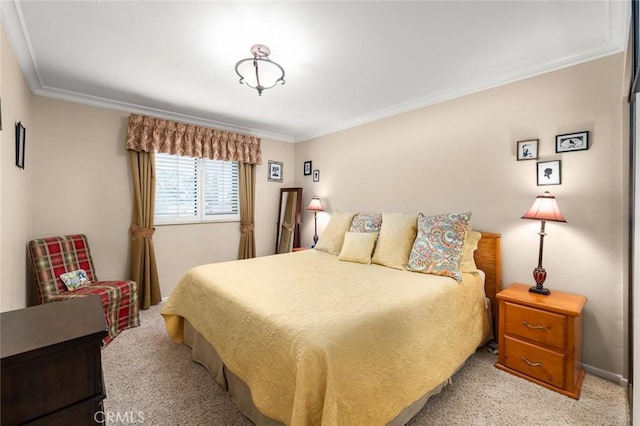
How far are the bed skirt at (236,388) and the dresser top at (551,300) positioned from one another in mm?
837

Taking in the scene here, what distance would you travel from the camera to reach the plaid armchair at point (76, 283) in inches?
102

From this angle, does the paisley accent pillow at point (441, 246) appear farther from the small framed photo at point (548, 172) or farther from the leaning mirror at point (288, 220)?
the leaning mirror at point (288, 220)

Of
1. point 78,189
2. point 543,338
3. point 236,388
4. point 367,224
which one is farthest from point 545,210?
point 78,189

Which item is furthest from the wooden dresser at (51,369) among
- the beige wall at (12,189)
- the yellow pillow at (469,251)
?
the yellow pillow at (469,251)

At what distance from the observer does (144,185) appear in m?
3.46

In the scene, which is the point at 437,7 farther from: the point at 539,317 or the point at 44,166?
the point at 44,166

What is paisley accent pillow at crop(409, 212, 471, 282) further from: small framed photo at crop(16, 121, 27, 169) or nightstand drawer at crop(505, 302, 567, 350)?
small framed photo at crop(16, 121, 27, 169)

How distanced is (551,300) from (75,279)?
4.21 meters

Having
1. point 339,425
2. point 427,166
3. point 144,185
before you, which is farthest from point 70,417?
point 427,166

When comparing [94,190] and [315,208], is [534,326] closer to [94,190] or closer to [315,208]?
[315,208]

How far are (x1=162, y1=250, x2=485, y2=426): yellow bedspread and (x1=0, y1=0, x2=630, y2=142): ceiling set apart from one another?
1.79 metres

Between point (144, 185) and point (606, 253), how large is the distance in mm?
4557

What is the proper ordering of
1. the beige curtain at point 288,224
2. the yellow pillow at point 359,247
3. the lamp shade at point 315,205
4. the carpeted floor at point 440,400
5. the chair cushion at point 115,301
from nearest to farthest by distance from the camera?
the carpeted floor at point 440,400 < the chair cushion at point 115,301 < the yellow pillow at point 359,247 < the lamp shade at point 315,205 < the beige curtain at point 288,224

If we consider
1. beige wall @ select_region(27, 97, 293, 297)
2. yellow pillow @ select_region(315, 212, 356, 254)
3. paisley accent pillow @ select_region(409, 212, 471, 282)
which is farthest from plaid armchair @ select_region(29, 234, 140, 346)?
paisley accent pillow @ select_region(409, 212, 471, 282)
